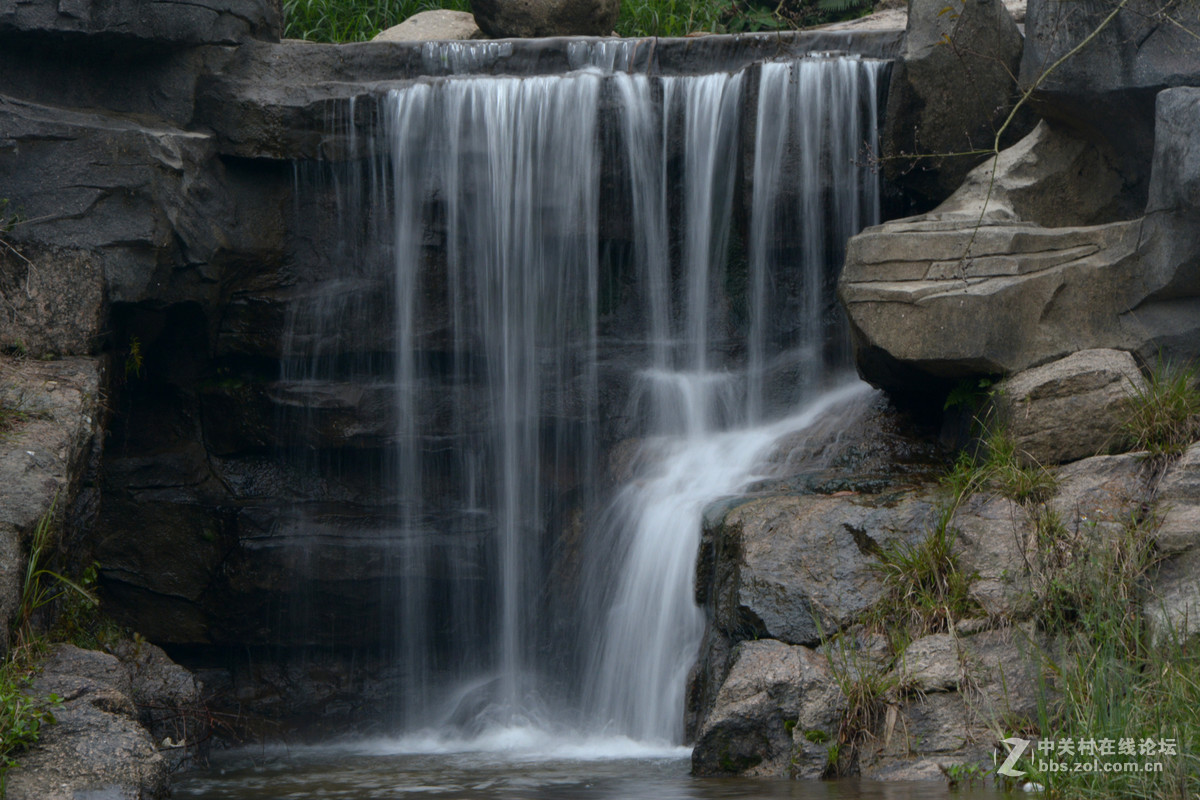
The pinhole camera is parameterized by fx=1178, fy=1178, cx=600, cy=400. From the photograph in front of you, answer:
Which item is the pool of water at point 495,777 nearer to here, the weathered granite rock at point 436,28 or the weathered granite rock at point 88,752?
the weathered granite rock at point 88,752

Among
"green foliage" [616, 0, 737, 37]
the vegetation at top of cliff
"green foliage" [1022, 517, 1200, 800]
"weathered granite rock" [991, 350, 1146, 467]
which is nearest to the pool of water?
"green foliage" [1022, 517, 1200, 800]

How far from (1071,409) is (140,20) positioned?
6.27m

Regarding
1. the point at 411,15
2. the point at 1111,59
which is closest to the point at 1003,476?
the point at 1111,59

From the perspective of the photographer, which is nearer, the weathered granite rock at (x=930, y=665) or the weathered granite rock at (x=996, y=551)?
the weathered granite rock at (x=930, y=665)

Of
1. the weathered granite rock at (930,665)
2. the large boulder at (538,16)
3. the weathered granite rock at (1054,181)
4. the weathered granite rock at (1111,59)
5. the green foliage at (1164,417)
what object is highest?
the large boulder at (538,16)

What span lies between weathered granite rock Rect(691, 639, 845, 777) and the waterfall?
2630mm

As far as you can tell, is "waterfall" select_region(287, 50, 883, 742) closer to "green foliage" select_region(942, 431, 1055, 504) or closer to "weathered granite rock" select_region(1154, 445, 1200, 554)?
"green foliage" select_region(942, 431, 1055, 504)

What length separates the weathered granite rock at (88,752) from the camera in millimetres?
4418

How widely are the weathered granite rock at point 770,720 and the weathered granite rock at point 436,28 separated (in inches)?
298

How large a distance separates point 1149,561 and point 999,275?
1.96 meters

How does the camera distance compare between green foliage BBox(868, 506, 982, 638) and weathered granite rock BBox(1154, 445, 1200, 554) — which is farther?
green foliage BBox(868, 506, 982, 638)

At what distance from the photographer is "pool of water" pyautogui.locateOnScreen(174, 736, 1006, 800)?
15.2ft

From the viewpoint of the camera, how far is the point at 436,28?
11.2 meters

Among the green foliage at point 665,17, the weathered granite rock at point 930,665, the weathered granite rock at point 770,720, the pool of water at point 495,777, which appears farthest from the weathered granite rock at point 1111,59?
the green foliage at point 665,17
